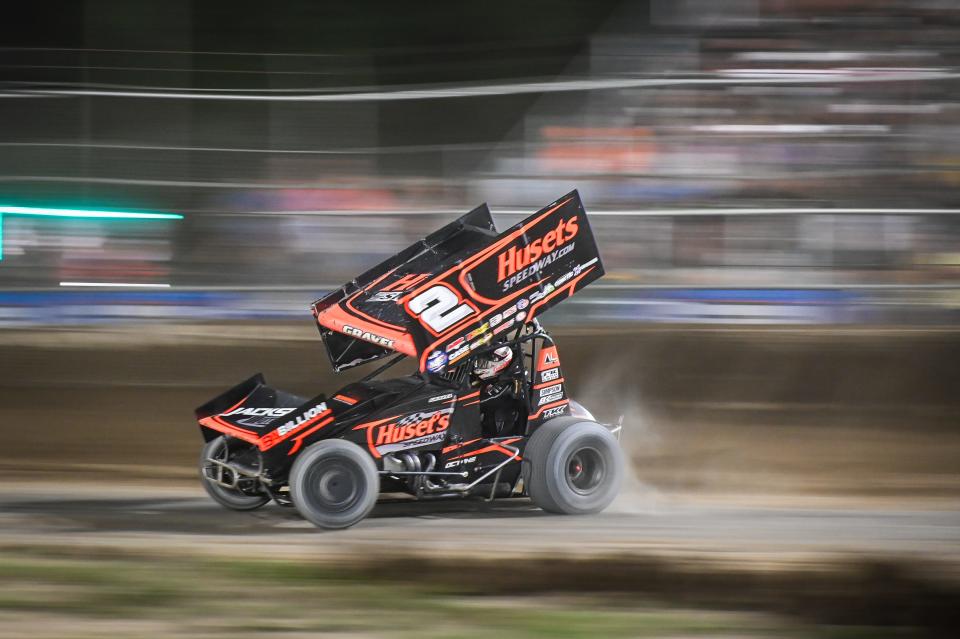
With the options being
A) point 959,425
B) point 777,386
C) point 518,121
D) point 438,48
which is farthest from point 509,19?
point 959,425

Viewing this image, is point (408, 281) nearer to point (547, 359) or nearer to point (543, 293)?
point (543, 293)

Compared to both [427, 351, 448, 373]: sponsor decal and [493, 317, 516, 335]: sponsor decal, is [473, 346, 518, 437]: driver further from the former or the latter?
[427, 351, 448, 373]: sponsor decal

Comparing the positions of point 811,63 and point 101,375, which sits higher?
point 811,63

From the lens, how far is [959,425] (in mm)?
13039

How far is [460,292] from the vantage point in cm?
835

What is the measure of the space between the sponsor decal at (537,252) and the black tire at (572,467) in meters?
1.14

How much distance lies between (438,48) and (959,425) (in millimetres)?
11468

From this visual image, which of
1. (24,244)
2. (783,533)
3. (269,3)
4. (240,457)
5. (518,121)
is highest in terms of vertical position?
(269,3)

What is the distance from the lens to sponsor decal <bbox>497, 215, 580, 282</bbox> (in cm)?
848

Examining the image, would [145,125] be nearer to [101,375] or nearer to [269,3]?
[101,375]

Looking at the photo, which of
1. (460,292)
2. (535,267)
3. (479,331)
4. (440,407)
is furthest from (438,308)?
(535,267)

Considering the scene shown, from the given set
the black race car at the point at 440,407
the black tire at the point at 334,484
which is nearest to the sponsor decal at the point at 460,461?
the black race car at the point at 440,407

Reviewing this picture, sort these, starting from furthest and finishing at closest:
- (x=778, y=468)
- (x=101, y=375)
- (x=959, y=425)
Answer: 1. (x=101, y=375)
2. (x=959, y=425)
3. (x=778, y=468)

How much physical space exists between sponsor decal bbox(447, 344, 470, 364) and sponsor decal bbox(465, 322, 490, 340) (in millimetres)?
73
